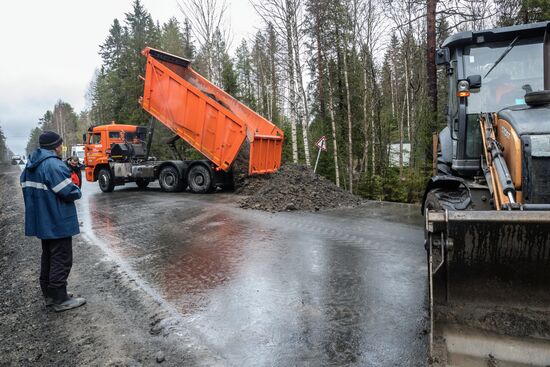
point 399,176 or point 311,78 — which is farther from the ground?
point 311,78

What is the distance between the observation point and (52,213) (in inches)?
164

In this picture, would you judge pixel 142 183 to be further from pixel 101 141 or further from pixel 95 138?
pixel 95 138

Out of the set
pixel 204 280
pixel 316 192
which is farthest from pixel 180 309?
pixel 316 192

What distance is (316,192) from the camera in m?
11.2

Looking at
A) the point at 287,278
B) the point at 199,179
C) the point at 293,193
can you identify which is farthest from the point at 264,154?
the point at 287,278

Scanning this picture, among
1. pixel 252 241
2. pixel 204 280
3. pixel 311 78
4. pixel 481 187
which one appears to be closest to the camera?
pixel 481 187

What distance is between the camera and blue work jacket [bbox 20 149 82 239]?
4133 mm

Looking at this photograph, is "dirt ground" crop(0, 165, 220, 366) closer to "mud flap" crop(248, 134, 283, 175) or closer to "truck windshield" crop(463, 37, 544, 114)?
"truck windshield" crop(463, 37, 544, 114)

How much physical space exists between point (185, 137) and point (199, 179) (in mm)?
1494

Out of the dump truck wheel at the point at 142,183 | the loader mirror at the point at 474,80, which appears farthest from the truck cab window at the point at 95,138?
A: the loader mirror at the point at 474,80

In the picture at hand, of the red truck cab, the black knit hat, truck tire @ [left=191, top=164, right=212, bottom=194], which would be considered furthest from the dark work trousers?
the red truck cab

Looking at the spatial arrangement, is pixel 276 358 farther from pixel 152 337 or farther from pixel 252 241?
pixel 252 241

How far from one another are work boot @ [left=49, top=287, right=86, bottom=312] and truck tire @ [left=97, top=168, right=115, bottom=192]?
11883 mm

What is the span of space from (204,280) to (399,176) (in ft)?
39.8
